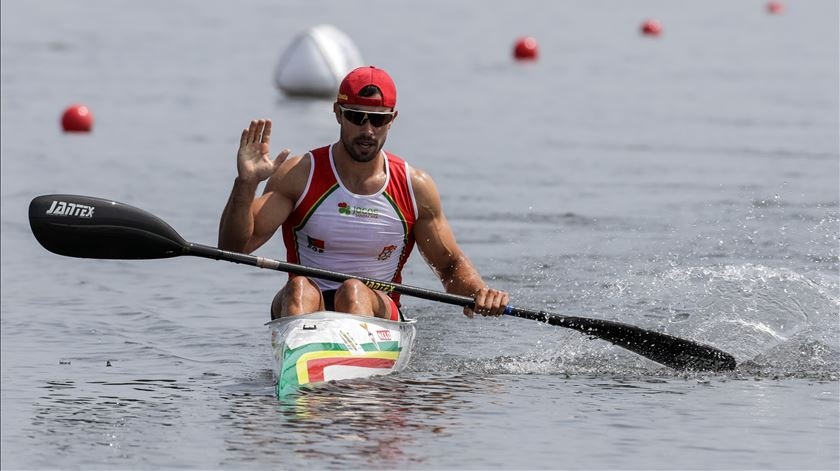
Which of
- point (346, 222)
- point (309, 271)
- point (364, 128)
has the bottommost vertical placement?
point (309, 271)

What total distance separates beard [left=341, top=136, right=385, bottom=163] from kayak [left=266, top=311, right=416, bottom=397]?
937mm

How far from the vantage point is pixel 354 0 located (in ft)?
137

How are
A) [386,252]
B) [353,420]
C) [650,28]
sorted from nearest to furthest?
1. [353,420]
2. [386,252]
3. [650,28]

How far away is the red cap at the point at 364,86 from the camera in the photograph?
921cm

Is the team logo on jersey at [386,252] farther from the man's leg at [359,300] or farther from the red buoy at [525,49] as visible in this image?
the red buoy at [525,49]

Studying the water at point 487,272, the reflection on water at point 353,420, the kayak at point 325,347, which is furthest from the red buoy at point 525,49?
the kayak at point 325,347

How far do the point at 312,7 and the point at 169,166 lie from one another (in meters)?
21.6

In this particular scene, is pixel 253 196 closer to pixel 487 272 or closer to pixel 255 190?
pixel 255 190

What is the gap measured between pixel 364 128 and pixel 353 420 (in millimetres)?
1793

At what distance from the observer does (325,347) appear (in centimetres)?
897

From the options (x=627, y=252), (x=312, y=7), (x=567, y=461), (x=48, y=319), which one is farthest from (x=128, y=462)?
(x=312, y=7)

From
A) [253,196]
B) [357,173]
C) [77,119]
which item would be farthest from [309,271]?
[77,119]

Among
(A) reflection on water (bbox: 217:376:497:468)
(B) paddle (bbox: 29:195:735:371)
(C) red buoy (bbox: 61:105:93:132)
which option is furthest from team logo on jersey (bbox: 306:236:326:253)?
(C) red buoy (bbox: 61:105:93:132)

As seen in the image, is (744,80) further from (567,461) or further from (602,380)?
(567,461)
